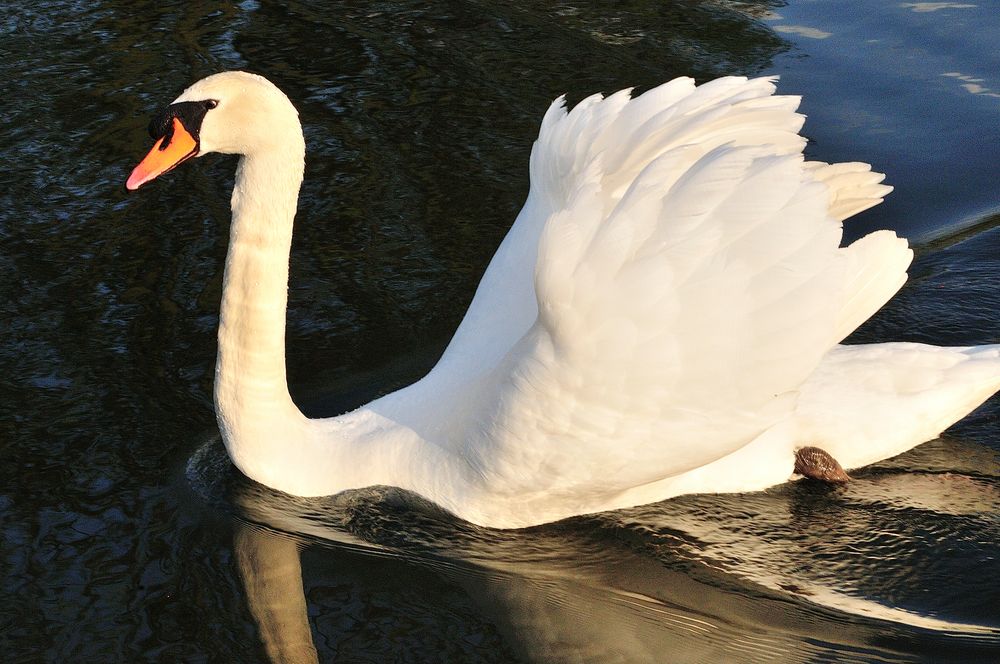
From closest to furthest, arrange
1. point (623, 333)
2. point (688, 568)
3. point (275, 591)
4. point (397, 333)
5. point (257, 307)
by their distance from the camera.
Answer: point (623, 333) → point (275, 591) → point (688, 568) → point (257, 307) → point (397, 333)

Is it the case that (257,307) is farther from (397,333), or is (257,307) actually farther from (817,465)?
(817,465)

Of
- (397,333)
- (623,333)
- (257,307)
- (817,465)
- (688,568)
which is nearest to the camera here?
(623,333)

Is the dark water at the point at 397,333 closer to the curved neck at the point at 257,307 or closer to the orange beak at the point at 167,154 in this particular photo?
the curved neck at the point at 257,307

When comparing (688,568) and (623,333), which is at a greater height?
(623,333)

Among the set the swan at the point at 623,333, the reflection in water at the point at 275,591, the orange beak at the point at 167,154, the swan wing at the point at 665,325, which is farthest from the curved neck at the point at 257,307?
the swan wing at the point at 665,325

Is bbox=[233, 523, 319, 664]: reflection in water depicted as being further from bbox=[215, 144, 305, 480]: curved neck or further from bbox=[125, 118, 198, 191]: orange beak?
bbox=[125, 118, 198, 191]: orange beak

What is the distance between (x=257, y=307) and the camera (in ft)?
15.8

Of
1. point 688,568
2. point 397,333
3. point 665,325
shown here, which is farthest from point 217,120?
point 688,568

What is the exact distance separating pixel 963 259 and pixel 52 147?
567cm

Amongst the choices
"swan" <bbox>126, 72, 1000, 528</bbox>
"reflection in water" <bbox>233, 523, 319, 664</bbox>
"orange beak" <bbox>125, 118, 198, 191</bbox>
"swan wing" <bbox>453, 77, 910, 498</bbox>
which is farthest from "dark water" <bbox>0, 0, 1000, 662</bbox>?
"orange beak" <bbox>125, 118, 198, 191</bbox>

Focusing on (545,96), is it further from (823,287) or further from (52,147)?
(823,287)

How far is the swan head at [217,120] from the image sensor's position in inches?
178

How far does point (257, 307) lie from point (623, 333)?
1.47 m

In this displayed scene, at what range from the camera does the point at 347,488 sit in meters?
4.97
